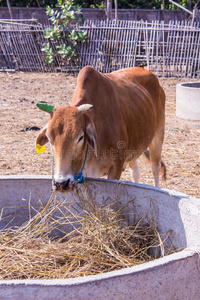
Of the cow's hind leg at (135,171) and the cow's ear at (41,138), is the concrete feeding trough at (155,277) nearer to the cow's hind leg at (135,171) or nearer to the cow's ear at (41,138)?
the cow's ear at (41,138)

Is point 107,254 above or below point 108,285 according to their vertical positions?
below

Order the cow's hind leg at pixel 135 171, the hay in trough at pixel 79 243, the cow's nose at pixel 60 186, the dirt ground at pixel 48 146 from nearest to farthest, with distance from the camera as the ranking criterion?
the hay in trough at pixel 79 243
the cow's nose at pixel 60 186
the cow's hind leg at pixel 135 171
the dirt ground at pixel 48 146

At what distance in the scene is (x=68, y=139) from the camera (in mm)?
2848

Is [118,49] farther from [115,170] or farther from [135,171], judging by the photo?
[115,170]

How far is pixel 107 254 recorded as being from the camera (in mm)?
2340

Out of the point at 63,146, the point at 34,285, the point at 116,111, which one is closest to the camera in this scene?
the point at 34,285

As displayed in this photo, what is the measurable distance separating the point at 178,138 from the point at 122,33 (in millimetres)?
7836

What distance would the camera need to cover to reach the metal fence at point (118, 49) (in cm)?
1336

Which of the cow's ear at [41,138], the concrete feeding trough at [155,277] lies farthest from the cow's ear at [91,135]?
the concrete feeding trough at [155,277]

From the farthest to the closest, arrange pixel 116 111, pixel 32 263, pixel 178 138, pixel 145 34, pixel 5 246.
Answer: pixel 145 34 < pixel 178 138 < pixel 116 111 < pixel 5 246 < pixel 32 263

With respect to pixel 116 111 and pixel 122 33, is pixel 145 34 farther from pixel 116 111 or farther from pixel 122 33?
pixel 116 111

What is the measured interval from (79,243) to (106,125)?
1322mm

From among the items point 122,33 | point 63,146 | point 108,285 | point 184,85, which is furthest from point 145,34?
point 108,285

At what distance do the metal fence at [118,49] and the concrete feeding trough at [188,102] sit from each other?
5.41m
